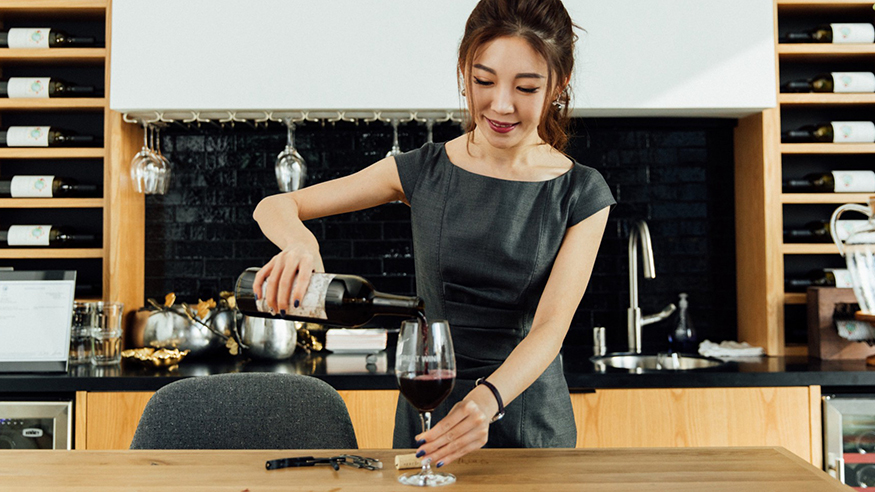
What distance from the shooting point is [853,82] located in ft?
9.43

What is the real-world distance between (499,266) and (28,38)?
2.38 m

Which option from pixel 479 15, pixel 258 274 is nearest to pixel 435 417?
pixel 258 274

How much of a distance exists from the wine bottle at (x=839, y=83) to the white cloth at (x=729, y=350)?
108cm

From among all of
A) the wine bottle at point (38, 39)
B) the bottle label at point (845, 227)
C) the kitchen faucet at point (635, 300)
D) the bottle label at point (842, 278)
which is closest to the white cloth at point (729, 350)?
the kitchen faucet at point (635, 300)

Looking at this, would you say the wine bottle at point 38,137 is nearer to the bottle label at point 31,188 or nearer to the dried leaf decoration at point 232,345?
the bottle label at point 31,188

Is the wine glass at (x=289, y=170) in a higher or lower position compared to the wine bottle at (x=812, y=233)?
higher

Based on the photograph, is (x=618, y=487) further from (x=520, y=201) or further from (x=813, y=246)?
(x=813, y=246)

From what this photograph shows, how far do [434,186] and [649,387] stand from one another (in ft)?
4.03

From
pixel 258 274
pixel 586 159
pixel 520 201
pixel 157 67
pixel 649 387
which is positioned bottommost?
pixel 649 387

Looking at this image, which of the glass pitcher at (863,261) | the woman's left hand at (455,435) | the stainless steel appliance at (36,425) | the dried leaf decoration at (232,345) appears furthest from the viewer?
the dried leaf decoration at (232,345)

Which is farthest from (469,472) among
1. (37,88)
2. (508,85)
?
(37,88)

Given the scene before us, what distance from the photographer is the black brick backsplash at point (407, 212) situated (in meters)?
3.23

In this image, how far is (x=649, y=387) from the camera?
2.44 meters

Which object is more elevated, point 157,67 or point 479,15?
point 157,67
